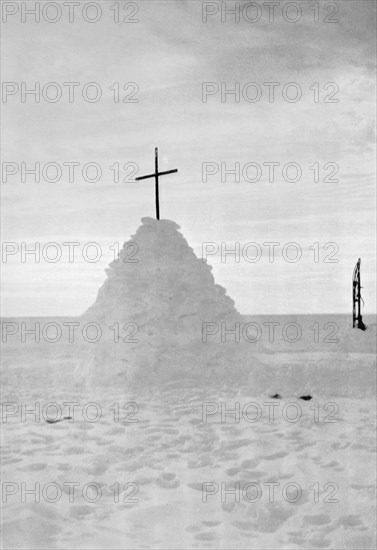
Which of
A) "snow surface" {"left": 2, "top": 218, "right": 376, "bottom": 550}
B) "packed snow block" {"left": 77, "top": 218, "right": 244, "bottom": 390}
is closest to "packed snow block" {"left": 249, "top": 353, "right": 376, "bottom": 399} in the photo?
"snow surface" {"left": 2, "top": 218, "right": 376, "bottom": 550}

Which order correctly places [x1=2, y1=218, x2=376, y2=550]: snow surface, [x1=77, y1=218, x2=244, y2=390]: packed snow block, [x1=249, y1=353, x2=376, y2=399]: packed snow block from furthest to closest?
[x1=77, y1=218, x2=244, y2=390]: packed snow block, [x1=249, y1=353, x2=376, y2=399]: packed snow block, [x1=2, y1=218, x2=376, y2=550]: snow surface

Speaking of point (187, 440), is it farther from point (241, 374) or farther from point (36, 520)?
point (241, 374)

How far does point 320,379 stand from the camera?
43.2 feet

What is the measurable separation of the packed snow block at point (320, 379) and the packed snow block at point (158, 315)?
110cm

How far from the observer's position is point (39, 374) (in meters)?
17.2

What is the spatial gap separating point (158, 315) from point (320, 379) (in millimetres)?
4311

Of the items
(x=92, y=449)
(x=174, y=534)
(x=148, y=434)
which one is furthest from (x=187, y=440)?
(x=174, y=534)

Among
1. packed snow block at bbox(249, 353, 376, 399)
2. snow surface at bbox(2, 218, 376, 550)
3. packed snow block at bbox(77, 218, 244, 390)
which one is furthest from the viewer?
packed snow block at bbox(77, 218, 244, 390)

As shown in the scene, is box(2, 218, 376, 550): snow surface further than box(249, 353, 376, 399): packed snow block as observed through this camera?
Result: No

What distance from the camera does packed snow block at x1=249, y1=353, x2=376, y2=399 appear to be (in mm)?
12109

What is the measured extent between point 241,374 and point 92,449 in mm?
6243

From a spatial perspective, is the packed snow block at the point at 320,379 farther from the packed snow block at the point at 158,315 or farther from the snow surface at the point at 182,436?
the packed snow block at the point at 158,315

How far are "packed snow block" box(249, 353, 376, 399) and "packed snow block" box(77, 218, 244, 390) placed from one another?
110 centimetres

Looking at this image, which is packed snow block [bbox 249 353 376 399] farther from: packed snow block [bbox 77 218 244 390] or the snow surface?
packed snow block [bbox 77 218 244 390]
